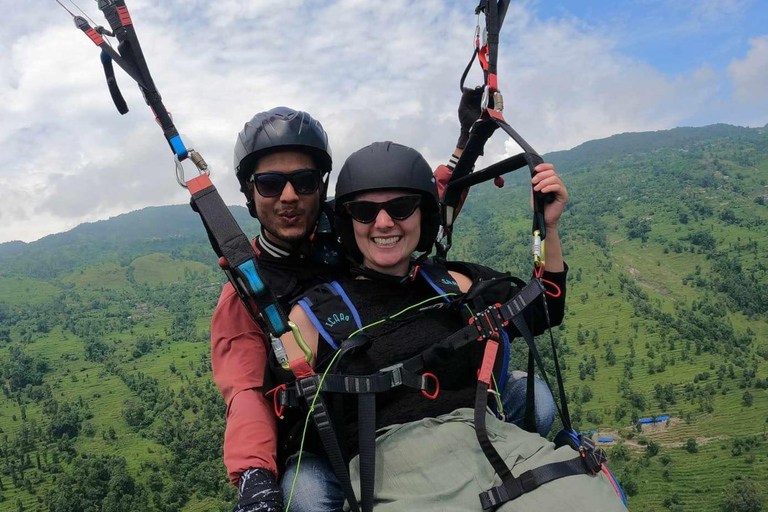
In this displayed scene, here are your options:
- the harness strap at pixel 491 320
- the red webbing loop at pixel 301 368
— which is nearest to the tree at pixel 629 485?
the harness strap at pixel 491 320

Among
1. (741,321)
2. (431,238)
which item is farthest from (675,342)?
(431,238)

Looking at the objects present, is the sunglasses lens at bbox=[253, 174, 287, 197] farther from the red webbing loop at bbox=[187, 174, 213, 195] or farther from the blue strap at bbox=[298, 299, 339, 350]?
the blue strap at bbox=[298, 299, 339, 350]

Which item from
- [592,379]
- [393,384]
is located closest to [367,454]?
[393,384]

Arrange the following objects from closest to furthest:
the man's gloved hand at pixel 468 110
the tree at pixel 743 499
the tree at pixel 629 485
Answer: the man's gloved hand at pixel 468 110 < the tree at pixel 743 499 < the tree at pixel 629 485

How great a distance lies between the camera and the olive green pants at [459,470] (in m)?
2.36

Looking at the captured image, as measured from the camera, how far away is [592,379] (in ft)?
315

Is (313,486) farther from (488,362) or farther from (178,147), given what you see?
(178,147)

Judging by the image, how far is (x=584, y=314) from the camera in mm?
121000

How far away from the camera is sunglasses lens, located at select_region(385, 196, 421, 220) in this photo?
10.8ft

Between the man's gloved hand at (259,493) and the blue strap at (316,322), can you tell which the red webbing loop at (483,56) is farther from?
the man's gloved hand at (259,493)

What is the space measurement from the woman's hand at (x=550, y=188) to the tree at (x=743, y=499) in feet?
248

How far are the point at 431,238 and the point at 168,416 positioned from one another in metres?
102

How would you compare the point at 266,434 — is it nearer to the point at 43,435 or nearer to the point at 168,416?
the point at 168,416

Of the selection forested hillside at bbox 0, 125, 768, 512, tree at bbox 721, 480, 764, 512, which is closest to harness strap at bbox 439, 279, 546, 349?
forested hillside at bbox 0, 125, 768, 512
